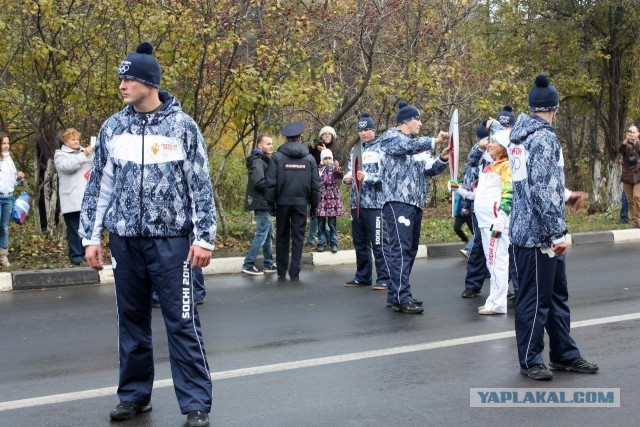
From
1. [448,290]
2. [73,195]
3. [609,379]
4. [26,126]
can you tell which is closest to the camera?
[609,379]

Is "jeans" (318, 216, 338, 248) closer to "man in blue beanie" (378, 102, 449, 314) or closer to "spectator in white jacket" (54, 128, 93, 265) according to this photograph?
"spectator in white jacket" (54, 128, 93, 265)

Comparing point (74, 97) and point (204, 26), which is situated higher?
point (204, 26)

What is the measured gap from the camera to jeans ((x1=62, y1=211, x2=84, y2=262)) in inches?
505

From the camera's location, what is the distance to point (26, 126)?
51.5 ft

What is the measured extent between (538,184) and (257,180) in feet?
21.7

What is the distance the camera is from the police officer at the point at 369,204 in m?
11.1

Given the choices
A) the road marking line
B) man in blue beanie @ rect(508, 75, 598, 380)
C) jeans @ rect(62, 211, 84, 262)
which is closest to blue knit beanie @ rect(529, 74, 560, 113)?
man in blue beanie @ rect(508, 75, 598, 380)

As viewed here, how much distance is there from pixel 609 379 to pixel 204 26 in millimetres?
8716

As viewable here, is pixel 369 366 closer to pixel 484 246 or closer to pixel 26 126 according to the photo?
pixel 484 246

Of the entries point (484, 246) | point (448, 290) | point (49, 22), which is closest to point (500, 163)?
point (484, 246)

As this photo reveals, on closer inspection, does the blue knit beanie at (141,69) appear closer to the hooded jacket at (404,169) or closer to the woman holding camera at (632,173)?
the hooded jacket at (404,169)

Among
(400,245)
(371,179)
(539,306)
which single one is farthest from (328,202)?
(539,306)

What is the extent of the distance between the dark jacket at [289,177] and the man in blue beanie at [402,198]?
2.80 metres

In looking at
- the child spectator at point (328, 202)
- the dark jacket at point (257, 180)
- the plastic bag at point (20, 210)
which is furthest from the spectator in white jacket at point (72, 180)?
the child spectator at point (328, 202)
